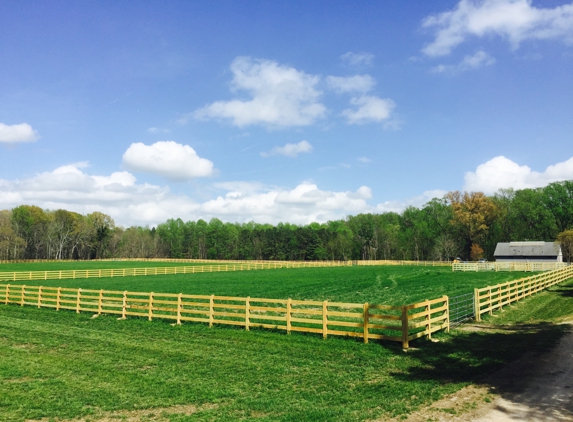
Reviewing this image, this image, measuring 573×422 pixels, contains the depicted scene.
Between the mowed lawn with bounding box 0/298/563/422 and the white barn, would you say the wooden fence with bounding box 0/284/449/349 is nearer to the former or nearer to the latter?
the mowed lawn with bounding box 0/298/563/422

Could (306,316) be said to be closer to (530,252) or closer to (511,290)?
(511,290)

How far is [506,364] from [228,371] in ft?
21.6

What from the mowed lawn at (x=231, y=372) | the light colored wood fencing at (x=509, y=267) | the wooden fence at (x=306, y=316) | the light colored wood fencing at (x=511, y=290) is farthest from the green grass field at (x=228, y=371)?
the light colored wood fencing at (x=509, y=267)

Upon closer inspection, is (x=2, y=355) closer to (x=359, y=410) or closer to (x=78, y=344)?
(x=78, y=344)

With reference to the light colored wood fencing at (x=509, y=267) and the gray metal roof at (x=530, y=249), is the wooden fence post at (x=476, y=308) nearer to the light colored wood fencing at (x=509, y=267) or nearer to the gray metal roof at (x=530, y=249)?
the light colored wood fencing at (x=509, y=267)

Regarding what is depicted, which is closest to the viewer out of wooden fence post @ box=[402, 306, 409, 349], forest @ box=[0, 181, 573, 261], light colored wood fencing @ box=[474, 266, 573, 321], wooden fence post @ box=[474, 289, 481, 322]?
wooden fence post @ box=[402, 306, 409, 349]

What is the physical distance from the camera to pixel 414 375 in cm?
937

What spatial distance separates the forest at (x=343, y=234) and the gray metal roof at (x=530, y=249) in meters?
2.67

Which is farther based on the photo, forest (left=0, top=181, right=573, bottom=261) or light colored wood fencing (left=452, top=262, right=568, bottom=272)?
forest (left=0, top=181, right=573, bottom=261)

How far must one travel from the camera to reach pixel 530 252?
72000 mm

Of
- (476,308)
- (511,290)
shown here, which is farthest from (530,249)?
(476,308)

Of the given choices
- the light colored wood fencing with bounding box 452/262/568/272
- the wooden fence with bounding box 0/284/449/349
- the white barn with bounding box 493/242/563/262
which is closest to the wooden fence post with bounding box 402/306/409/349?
the wooden fence with bounding box 0/284/449/349

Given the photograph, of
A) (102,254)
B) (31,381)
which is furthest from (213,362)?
(102,254)

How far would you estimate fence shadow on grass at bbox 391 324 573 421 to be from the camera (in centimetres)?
764
